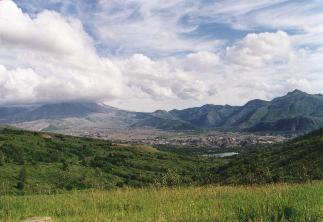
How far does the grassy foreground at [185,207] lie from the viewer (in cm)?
1335

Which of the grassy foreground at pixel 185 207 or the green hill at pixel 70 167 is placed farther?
the green hill at pixel 70 167

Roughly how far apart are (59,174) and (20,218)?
98212mm

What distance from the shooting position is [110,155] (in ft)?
602

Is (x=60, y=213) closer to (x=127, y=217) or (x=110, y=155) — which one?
(x=127, y=217)

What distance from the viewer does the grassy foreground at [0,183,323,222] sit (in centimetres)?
1335

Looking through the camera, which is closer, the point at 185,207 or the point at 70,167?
the point at 185,207

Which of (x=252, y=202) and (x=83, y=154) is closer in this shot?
(x=252, y=202)

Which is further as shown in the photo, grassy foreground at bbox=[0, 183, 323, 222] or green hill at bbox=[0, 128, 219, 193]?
green hill at bbox=[0, 128, 219, 193]

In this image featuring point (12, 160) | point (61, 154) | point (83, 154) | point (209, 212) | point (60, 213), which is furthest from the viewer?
point (83, 154)

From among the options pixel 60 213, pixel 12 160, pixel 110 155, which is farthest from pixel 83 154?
pixel 60 213

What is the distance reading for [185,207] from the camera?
15.8 meters

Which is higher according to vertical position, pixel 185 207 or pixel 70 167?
pixel 185 207

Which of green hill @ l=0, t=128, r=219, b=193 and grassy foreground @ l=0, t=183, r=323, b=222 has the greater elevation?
grassy foreground @ l=0, t=183, r=323, b=222

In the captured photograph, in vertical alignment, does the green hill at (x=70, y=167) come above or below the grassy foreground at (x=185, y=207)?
below
